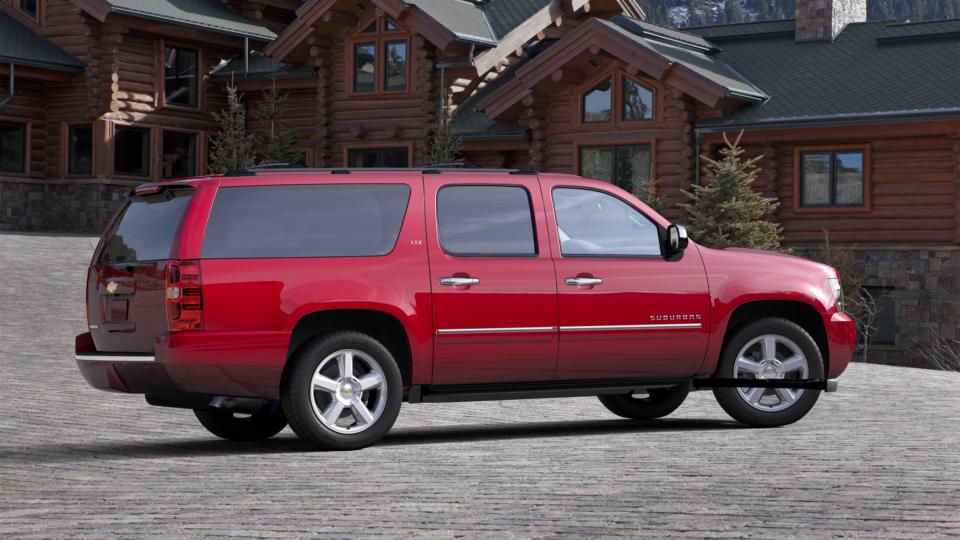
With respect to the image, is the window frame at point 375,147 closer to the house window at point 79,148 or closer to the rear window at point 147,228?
the house window at point 79,148

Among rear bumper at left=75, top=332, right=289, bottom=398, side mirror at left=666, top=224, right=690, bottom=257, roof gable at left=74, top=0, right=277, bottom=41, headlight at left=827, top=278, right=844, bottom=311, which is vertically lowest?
rear bumper at left=75, top=332, right=289, bottom=398

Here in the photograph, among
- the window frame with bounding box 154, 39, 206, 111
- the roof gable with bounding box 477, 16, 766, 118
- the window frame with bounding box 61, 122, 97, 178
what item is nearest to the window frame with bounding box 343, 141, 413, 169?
the roof gable with bounding box 477, 16, 766, 118

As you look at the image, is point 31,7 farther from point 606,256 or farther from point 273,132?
point 606,256

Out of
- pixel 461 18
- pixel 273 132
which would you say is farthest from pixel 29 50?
pixel 461 18

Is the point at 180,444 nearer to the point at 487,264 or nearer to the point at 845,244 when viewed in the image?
the point at 487,264

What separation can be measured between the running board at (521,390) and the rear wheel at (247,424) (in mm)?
1305

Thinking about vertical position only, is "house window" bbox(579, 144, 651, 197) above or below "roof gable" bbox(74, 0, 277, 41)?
below

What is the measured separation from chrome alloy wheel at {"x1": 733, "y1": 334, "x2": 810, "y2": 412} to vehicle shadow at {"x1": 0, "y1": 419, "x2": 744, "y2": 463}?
0.32 metres

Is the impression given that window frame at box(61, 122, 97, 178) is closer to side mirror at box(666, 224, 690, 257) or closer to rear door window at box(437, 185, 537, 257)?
rear door window at box(437, 185, 537, 257)

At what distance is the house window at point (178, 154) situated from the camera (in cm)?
3803

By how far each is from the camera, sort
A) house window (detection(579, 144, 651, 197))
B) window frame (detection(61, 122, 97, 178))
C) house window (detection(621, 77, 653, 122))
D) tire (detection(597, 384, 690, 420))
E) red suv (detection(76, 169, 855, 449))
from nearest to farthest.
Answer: red suv (detection(76, 169, 855, 449)) → tire (detection(597, 384, 690, 420)) → house window (detection(621, 77, 653, 122)) → house window (detection(579, 144, 651, 197)) → window frame (detection(61, 122, 97, 178))

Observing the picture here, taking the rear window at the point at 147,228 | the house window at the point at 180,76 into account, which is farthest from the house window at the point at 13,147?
the rear window at the point at 147,228

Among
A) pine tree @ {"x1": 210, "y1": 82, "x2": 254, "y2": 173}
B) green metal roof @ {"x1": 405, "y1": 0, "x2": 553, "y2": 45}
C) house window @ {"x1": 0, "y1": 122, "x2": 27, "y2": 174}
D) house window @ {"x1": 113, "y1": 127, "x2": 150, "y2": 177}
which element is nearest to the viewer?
green metal roof @ {"x1": 405, "y1": 0, "x2": 553, "y2": 45}

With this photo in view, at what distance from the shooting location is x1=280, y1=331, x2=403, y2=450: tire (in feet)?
30.2
